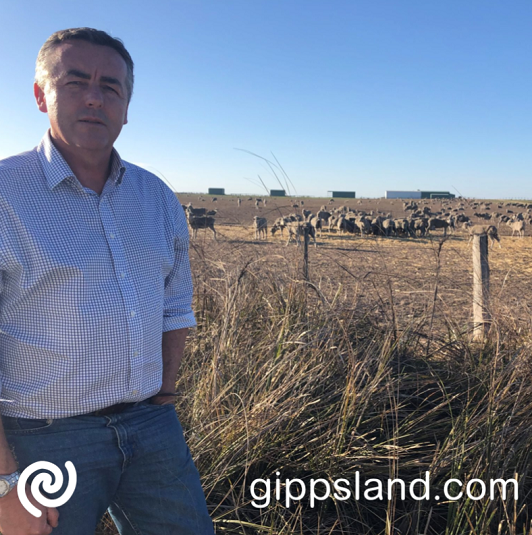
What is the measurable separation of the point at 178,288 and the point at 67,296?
0.59 metres

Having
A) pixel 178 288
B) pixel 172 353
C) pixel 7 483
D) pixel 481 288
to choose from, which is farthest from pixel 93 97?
pixel 481 288

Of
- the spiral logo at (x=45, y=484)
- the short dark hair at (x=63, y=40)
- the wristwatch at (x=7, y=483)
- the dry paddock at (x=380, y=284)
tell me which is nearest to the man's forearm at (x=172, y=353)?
the spiral logo at (x=45, y=484)

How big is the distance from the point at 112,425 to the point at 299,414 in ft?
4.37

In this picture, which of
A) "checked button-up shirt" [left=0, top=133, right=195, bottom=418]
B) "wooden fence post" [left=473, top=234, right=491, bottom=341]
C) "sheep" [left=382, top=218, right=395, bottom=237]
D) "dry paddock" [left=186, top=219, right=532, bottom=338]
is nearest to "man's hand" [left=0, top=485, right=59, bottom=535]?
"checked button-up shirt" [left=0, top=133, right=195, bottom=418]

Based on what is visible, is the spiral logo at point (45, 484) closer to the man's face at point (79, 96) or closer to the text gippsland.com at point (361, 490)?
the text gippsland.com at point (361, 490)

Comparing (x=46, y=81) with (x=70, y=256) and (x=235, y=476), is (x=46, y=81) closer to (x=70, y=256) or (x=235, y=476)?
(x=70, y=256)

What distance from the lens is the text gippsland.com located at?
2123 millimetres

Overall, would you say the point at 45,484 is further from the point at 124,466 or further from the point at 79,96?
the point at 79,96

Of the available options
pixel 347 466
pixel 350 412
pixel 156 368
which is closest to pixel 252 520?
pixel 347 466

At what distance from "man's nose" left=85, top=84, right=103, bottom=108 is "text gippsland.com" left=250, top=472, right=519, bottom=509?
1.84m

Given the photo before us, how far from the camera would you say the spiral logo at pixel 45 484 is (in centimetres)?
132

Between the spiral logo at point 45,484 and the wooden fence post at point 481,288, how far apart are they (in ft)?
10.5

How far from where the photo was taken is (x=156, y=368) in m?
1.73

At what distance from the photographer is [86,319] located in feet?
4.85
